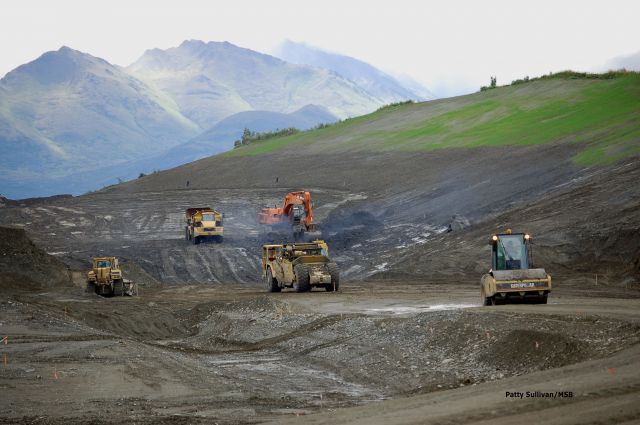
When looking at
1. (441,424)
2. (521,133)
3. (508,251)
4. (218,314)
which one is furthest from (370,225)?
(441,424)

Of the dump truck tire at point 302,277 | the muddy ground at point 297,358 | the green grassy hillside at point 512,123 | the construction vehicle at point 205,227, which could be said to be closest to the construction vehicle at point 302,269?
the dump truck tire at point 302,277

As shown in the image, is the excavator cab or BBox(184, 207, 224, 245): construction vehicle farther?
BBox(184, 207, 224, 245): construction vehicle

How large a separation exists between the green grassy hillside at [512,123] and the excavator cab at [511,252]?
3185 cm

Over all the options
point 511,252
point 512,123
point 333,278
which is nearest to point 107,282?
point 333,278

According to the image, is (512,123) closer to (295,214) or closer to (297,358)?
(295,214)

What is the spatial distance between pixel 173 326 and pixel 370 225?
29860 mm

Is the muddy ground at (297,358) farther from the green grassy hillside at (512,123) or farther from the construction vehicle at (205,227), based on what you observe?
the green grassy hillside at (512,123)

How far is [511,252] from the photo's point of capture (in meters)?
28.8

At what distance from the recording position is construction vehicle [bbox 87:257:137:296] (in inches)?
1745

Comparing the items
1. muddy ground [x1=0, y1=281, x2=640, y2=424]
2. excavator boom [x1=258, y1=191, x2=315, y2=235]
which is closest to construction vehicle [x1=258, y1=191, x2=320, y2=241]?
excavator boom [x1=258, y1=191, x2=315, y2=235]

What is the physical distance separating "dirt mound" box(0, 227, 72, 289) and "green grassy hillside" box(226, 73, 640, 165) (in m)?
32.5

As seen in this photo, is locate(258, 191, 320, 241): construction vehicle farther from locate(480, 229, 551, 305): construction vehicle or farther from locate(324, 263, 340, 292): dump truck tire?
locate(480, 229, 551, 305): construction vehicle

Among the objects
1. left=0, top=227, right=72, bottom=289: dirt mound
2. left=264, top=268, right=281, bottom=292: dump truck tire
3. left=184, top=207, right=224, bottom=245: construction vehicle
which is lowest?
left=264, top=268, right=281, bottom=292: dump truck tire

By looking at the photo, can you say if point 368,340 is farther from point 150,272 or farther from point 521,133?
point 521,133
